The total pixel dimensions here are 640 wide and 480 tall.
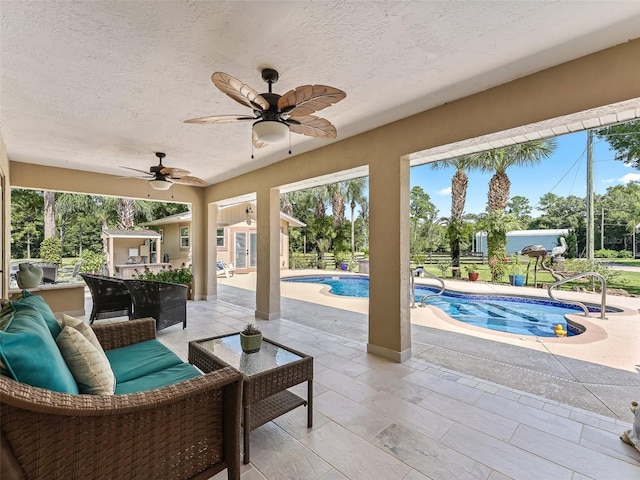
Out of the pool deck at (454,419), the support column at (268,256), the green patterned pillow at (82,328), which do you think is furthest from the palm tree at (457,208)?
the green patterned pillow at (82,328)

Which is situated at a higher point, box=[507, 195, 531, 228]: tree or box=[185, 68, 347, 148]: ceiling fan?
box=[507, 195, 531, 228]: tree

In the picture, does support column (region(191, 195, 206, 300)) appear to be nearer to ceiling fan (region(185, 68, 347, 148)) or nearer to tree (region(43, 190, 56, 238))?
ceiling fan (region(185, 68, 347, 148))

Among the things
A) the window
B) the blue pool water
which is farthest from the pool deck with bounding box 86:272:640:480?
the window

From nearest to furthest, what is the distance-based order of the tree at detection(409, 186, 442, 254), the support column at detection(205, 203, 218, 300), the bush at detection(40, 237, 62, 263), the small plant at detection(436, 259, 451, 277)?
the support column at detection(205, 203, 218, 300) → the small plant at detection(436, 259, 451, 277) → the bush at detection(40, 237, 62, 263) → the tree at detection(409, 186, 442, 254)

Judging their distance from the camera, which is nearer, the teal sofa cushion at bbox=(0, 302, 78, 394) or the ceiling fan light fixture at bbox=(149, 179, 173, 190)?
the teal sofa cushion at bbox=(0, 302, 78, 394)

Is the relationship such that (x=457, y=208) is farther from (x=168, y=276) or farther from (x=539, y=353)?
(x=168, y=276)

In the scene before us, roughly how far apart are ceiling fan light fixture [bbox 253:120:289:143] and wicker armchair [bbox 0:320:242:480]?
178 centimetres

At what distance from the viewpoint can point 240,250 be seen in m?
14.1

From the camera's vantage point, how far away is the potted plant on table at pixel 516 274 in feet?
31.4

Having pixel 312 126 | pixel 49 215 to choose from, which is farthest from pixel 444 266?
pixel 49 215

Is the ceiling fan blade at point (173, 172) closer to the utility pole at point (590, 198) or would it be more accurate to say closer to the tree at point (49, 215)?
the utility pole at point (590, 198)

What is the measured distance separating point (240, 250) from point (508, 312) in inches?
431

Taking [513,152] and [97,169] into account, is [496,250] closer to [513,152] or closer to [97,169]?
[513,152]

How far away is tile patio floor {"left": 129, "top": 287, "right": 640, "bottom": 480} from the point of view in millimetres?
1821
